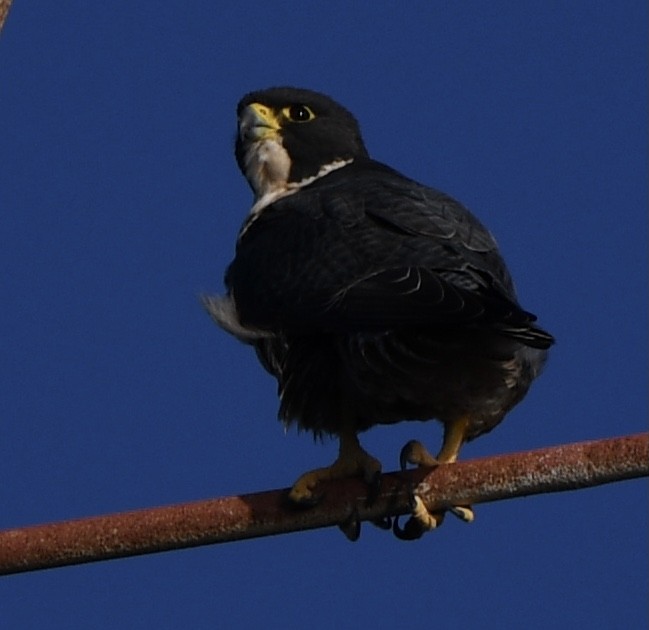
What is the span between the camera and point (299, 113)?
5.87 m

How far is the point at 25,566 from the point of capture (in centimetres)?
307

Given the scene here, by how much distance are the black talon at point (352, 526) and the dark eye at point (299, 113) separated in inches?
85.9

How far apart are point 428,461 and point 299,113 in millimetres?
1902

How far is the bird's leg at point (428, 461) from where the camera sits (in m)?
4.12

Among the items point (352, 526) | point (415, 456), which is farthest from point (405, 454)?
point (352, 526)

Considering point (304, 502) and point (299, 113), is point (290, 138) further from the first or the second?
point (304, 502)

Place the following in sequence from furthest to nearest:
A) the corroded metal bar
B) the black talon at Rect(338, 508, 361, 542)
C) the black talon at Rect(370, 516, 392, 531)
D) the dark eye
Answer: the dark eye → the black talon at Rect(370, 516, 392, 531) → the black talon at Rect(338, 508, 361, 542) → the corroded metal bar

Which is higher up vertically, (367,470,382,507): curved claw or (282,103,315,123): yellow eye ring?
(282,103,315,123): yellow eye ring

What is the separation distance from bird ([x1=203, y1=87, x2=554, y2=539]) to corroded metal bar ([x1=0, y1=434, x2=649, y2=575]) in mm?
458

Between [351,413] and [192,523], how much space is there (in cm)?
153

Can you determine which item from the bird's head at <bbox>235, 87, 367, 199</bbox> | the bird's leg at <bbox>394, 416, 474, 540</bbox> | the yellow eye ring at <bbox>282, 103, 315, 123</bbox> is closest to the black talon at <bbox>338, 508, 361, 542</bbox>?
the bird's leg at <bbox>394, 416, 474, 540</bbox>

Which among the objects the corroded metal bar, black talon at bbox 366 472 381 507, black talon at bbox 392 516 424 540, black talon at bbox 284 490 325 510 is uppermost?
the corroded metal bar

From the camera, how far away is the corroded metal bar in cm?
298

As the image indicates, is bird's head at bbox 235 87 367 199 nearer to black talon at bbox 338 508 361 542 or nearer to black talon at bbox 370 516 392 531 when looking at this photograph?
black talon at bbox 370 516 392 531
